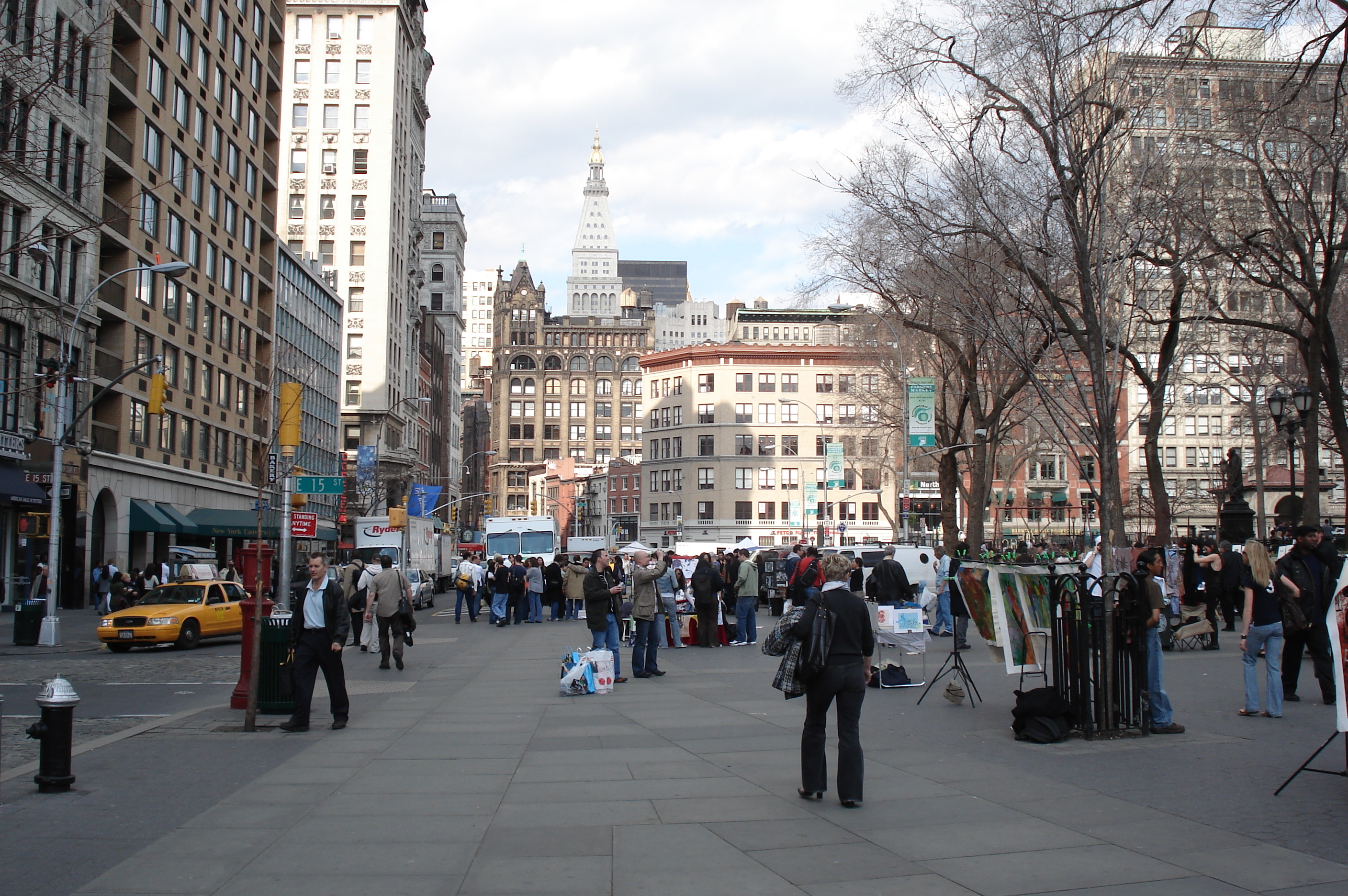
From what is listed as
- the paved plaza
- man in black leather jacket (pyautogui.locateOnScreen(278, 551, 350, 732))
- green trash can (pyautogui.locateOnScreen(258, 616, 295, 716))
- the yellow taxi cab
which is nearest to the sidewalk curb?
the paved plaza

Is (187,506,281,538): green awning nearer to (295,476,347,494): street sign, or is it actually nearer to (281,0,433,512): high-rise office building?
(295,476,347,494): street sign

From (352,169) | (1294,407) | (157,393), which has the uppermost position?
(352,169)

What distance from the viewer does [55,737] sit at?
321 inches

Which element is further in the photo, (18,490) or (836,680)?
(18,490)

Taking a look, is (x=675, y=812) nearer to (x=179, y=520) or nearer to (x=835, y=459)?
(x=179, y=520)

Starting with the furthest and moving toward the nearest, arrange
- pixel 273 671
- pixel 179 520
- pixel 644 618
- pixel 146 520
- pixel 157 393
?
pixel 179 520
pixel 146 520
pixel 157 393
pixel 644 618
pixel 273 671

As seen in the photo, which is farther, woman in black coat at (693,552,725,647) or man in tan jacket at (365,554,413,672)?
woman in black coat at (693,552,725,647)

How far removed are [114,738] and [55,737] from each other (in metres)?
2.84

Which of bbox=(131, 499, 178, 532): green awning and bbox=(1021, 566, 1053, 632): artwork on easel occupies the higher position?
bbox=(131, 499, 178, 532): green awning

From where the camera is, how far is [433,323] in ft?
355

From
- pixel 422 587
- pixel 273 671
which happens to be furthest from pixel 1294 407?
pixel 422 587

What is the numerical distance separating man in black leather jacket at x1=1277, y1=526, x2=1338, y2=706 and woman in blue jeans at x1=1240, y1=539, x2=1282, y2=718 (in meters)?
0.22

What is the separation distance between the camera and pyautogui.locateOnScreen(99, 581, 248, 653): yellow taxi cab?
72.7ft

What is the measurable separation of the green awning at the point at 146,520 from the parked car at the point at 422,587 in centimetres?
958
